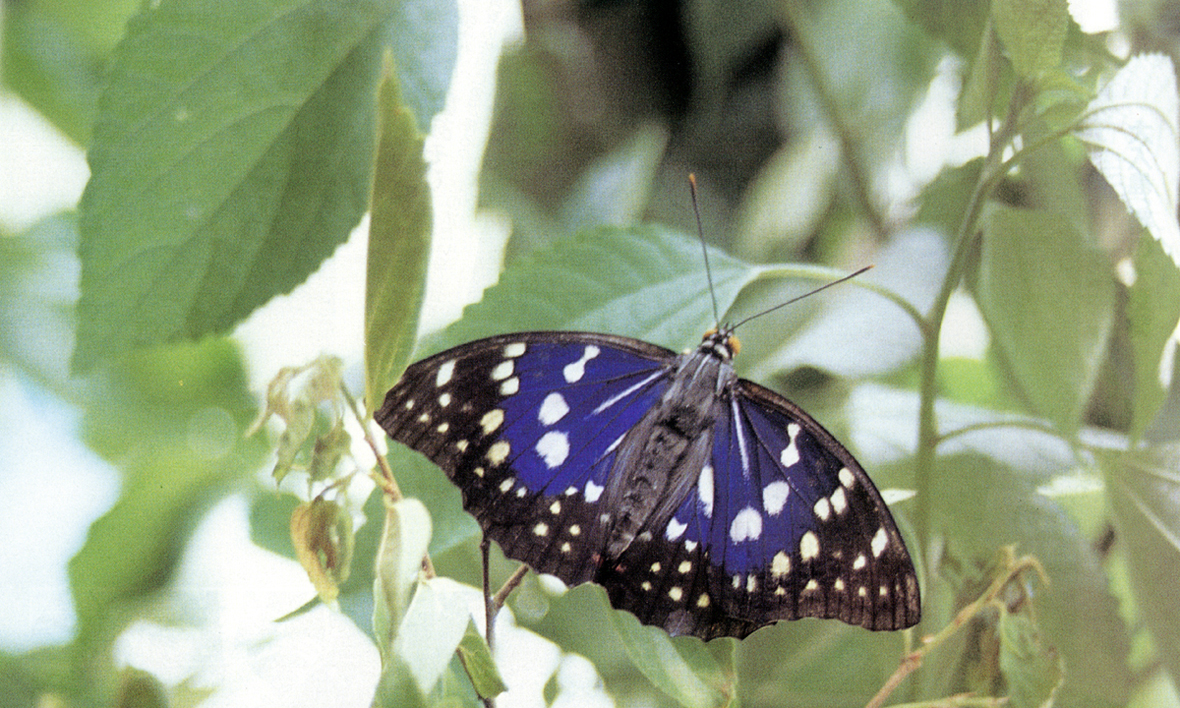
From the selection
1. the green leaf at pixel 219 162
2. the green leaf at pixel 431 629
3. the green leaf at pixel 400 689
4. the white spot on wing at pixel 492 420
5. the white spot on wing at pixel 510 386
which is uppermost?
the green leaf at pixel 219 162

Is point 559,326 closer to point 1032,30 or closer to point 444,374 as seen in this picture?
point 444,374

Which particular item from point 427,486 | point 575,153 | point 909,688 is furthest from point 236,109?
point 575,153

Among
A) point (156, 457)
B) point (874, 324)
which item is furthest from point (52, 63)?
point (874, 324)

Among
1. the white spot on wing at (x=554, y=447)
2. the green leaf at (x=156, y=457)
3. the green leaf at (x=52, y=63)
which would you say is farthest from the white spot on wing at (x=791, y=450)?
the green leaf at (x=52, y=63)

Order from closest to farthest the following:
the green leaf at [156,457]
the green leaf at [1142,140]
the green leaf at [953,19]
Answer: the green leaf at [1142,140] → the green leaf at [953,19] → the green leaf at [156,457]

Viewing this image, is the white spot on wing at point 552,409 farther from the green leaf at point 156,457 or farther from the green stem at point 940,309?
the green leaf at point 156,457

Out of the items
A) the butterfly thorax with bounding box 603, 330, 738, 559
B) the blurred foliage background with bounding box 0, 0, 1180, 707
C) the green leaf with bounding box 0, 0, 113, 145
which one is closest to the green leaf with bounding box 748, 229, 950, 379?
the blurred foliage background with bounding box 0, 0, 1180, 707

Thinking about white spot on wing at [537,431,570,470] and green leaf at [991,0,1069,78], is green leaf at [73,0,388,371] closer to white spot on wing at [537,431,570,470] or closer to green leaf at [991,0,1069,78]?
white spot on wing at [537,431,570,470]
